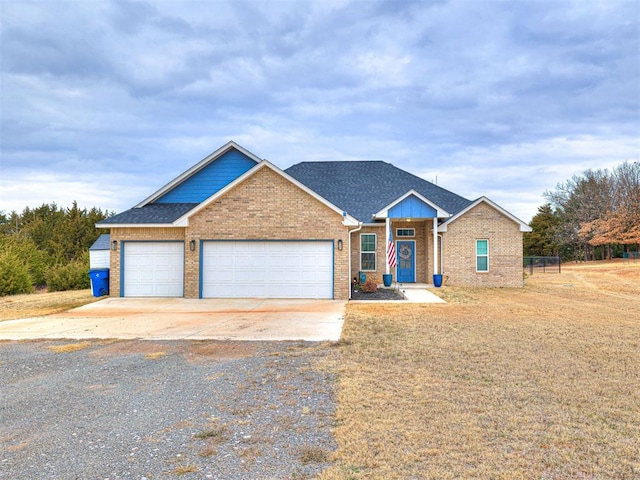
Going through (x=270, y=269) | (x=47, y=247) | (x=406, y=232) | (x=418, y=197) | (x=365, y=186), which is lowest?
(x=270, y=269)

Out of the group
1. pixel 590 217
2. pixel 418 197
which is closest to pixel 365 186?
pixel 418 197

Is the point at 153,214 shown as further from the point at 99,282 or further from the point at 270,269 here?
the point at 270,269

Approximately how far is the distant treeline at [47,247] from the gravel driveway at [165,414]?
17.2 m

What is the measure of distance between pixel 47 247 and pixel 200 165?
3110 centimetres

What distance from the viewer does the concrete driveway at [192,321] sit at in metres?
8.97

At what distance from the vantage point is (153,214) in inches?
645

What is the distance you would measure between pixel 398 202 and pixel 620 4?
1066cm

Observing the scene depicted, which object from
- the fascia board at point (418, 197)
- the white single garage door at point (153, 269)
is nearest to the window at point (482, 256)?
the fascia board at point (418, 197)

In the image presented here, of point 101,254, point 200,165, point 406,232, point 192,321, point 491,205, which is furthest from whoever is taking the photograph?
point 101,254

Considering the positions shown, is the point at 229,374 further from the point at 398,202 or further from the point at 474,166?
the point at 474,166

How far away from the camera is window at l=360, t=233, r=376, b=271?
2075cm

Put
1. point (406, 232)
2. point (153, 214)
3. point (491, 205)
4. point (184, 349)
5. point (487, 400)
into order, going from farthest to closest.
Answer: point (406, 232) → point (491, 205) → point (153, 214) → point (184, 349) → point (487, 400)

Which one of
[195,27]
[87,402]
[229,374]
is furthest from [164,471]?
[195,27]

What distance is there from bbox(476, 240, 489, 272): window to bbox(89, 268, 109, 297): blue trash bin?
1681 cm
